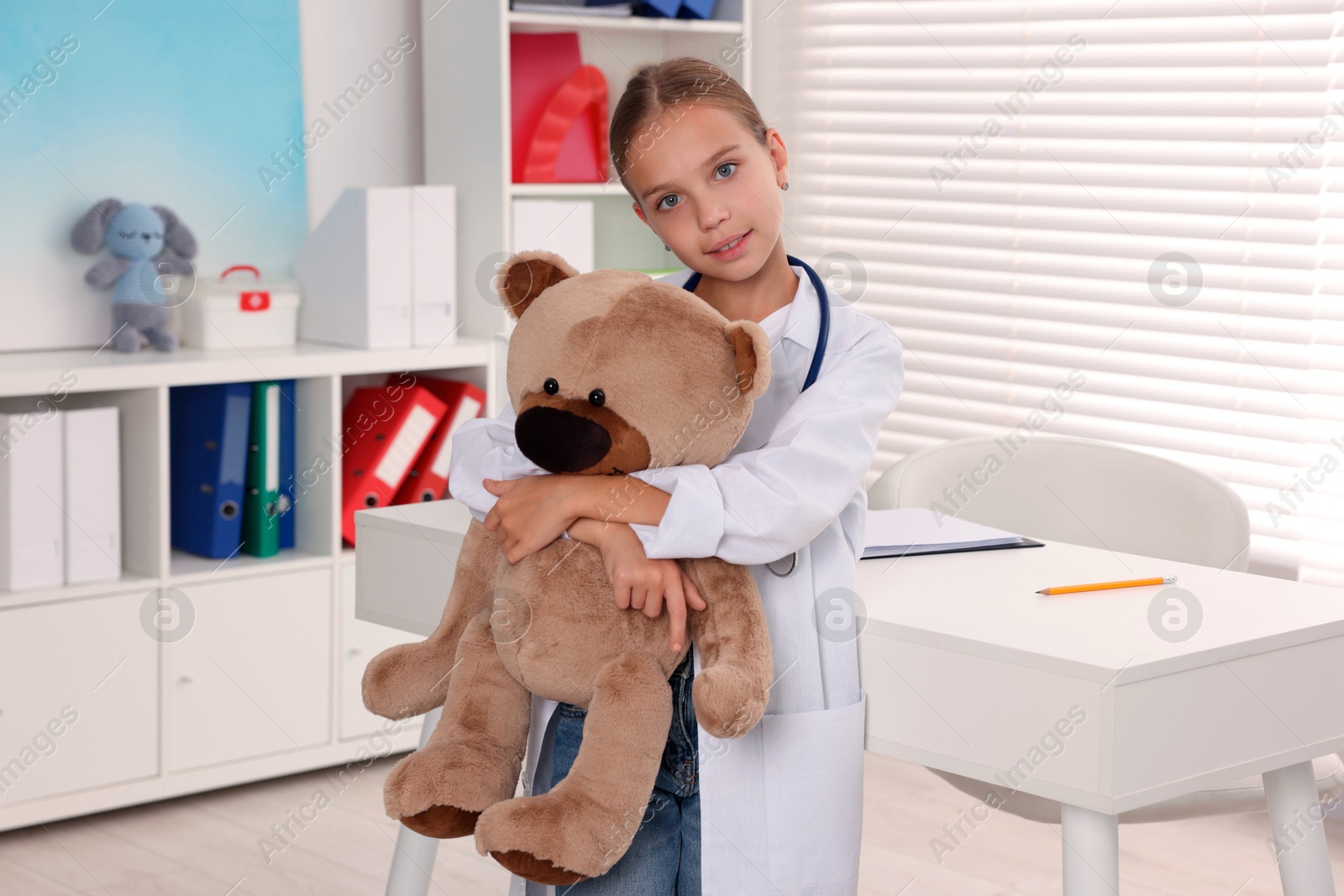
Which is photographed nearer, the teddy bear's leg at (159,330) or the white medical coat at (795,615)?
the white medical coat at (795,615)

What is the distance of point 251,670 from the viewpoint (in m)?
2.58

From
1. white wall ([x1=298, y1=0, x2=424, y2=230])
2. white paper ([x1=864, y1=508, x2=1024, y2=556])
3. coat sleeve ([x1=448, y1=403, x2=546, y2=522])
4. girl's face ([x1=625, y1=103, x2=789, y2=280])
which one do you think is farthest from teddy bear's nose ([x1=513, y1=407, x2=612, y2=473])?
white wall ([x1=298, y1=0, x2=424, y2=230])

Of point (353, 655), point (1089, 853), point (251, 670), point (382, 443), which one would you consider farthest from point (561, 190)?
point (1089, 853)

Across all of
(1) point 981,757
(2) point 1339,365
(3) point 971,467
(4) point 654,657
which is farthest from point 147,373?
(2) point 1339,365

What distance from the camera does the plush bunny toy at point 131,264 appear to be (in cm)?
261

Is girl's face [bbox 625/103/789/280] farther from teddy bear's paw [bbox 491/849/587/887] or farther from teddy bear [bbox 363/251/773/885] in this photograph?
teddy bear's paw [bbox 491/849/587/887]

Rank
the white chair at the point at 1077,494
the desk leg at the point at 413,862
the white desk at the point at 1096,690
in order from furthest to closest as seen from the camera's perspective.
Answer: the white chair at the point at 1077,494, the desk leg at the point at 413,862, the white desk at the point at 1096,690

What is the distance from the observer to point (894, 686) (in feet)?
3.92

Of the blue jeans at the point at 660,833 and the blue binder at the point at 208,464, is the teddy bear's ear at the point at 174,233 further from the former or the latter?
the blue jeans at the point at 660,833

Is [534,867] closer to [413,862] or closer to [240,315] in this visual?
[413,862]

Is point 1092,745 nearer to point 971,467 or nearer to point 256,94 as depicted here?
point 971,467

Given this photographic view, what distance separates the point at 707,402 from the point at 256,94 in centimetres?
198

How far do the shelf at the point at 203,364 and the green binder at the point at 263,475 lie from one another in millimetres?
75

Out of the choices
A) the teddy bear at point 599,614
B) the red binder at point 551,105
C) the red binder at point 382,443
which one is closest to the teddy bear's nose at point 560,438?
the teddy bear at point 599,614
